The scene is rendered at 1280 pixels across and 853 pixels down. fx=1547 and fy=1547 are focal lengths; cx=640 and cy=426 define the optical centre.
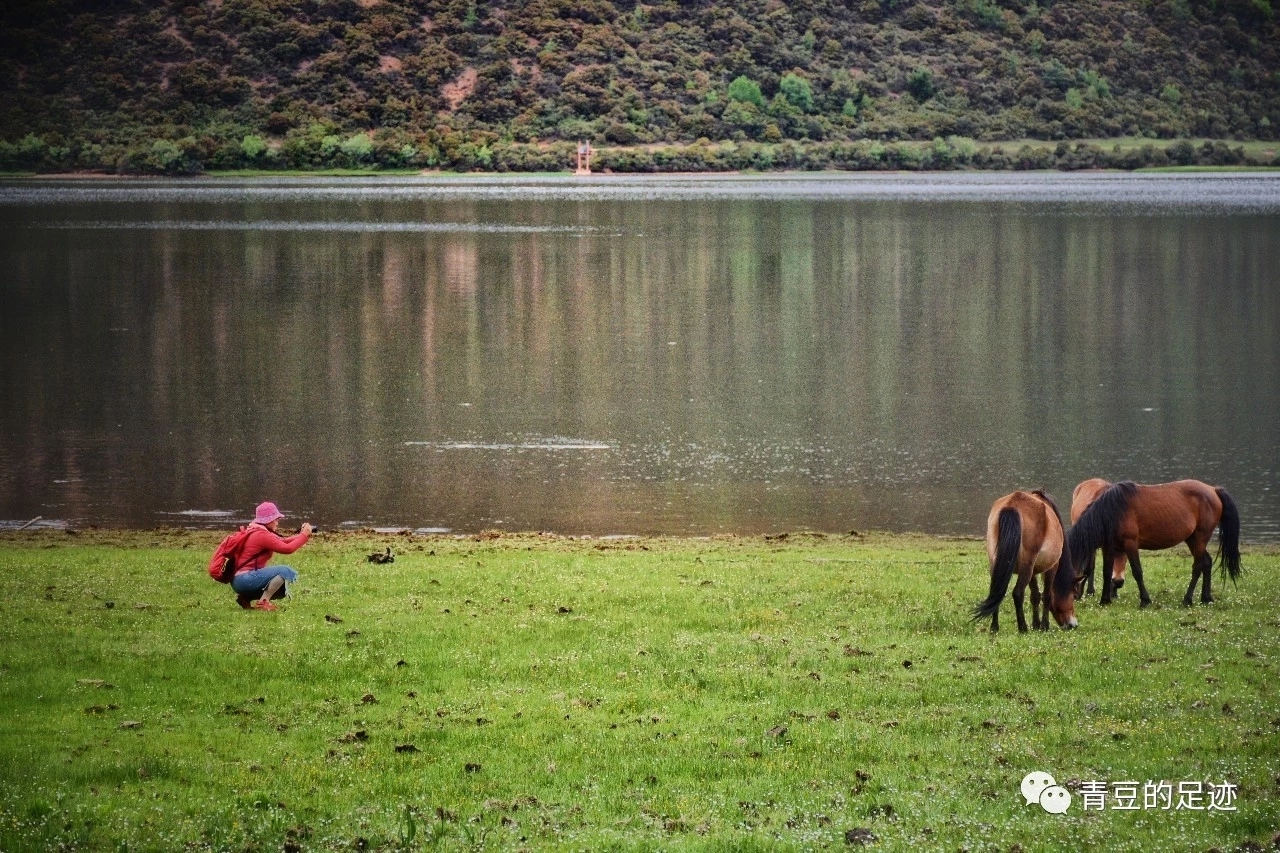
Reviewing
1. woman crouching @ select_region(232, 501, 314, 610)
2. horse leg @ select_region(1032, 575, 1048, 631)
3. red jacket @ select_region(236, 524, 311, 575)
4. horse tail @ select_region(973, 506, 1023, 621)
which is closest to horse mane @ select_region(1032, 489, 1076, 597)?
horse leg @ select_region(1032, 575, 1048, 631)

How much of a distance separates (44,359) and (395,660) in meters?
32.0

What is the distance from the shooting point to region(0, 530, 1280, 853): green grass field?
863 centimetres

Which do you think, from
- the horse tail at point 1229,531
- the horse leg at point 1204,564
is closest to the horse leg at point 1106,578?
the horse leg at point 1204,564

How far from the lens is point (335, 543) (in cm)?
1933

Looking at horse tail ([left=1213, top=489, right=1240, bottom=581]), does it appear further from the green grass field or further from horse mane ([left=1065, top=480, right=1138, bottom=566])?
horse mane ([left=1065, top=480, right=1138, bottom=566])

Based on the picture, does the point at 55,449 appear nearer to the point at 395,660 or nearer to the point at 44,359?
the point at 44,359

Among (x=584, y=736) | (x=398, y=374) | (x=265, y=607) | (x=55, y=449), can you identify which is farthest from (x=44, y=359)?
(x=584, y=736)

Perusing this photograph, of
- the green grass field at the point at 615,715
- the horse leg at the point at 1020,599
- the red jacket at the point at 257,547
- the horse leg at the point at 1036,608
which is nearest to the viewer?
the green grass field at the point at 615,715

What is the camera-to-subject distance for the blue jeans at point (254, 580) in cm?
1382

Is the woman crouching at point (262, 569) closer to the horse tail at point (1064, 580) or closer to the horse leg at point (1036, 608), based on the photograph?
the horse leg at point (1036, 608)

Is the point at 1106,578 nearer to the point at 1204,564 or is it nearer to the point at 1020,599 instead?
the point at 1204,564

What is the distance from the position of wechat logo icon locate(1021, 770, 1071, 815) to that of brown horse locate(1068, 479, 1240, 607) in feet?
16.7

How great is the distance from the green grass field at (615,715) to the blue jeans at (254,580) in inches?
8.5

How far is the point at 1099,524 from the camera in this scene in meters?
14.0
